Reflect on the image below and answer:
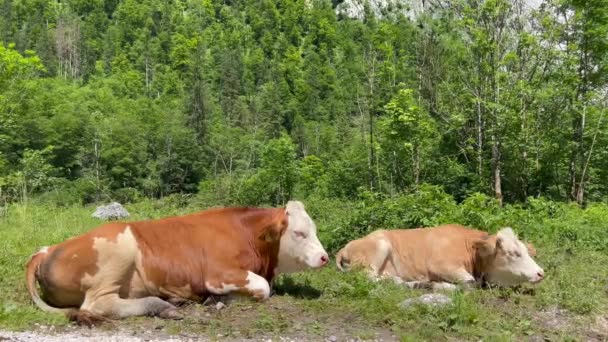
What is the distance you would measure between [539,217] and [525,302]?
6773 mm

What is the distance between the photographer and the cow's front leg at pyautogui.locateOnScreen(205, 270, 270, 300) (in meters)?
7.68

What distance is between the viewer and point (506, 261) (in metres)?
9.05

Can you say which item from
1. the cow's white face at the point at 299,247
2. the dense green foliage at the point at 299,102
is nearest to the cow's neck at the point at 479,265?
the cow's white face at the point at 299,247

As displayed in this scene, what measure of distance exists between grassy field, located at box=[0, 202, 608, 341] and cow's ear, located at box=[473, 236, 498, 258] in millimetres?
745

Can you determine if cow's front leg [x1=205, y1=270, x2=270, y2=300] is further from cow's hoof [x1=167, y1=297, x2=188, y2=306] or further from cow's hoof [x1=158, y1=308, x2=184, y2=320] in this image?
cow's hoof [x1=158, y1=308, x2=184, y2=320]

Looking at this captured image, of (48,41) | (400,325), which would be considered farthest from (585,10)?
(48,41)

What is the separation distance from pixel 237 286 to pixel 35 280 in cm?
259

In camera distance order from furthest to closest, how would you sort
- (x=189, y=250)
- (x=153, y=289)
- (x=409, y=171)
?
(x=409, y=171) → (x=189, y=250) → (x=153, y=289)

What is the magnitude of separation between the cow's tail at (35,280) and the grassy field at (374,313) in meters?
0.11

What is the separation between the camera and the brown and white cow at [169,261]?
7.20 metres

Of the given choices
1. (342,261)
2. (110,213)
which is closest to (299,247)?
(342,261)

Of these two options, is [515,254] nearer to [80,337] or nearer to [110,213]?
[80,337]

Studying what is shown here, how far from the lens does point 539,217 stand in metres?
14.3

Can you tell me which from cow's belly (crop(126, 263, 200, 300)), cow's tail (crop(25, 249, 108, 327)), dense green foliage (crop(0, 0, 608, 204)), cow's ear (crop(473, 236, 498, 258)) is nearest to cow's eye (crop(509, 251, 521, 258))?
cow's ear (crop(473, 236, 498, 258))
